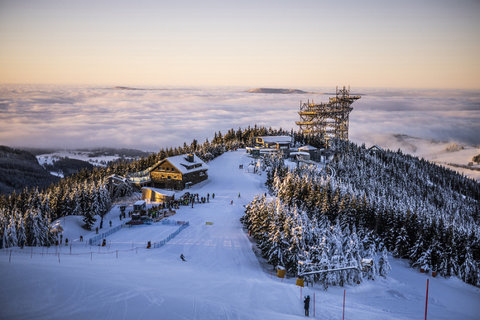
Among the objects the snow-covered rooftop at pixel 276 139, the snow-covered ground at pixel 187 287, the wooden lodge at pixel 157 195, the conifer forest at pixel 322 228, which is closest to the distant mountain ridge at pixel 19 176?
the snow-covered rooftop at pixel 276 139

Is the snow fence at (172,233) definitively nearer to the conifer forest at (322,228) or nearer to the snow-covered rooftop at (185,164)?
the conifer forest at (322,228)

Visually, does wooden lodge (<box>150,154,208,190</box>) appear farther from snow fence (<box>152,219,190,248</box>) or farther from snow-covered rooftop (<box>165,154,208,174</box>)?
snow fence (<box>152,219,190,248</box>)

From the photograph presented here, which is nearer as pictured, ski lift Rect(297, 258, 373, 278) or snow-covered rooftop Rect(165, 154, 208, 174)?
ski lift Rect(297, 258, 373, 278)

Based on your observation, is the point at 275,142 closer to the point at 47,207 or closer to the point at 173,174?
the point at 173,174

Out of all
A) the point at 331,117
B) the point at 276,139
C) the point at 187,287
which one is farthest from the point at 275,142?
the point at 187,287

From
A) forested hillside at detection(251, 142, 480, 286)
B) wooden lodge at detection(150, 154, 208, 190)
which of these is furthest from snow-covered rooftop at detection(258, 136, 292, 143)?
wooden lodge at detection(150, 154, 208, 190)
